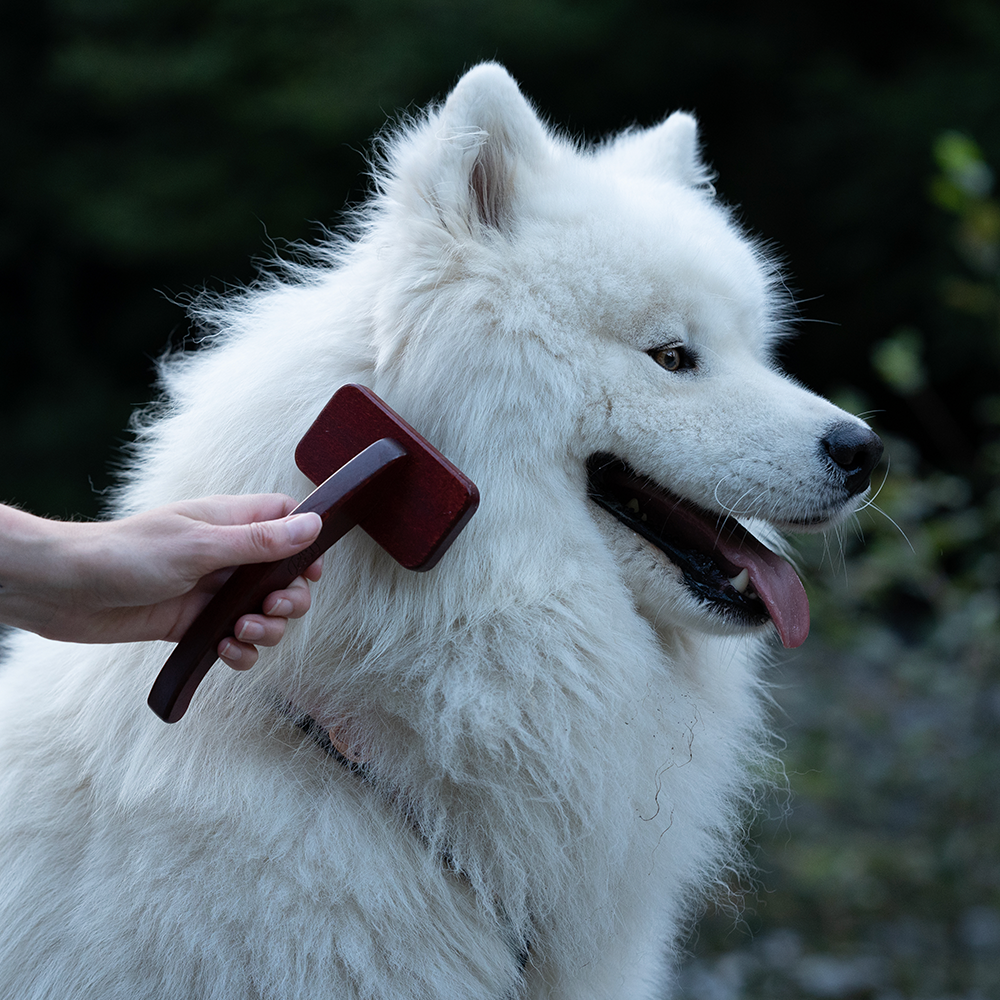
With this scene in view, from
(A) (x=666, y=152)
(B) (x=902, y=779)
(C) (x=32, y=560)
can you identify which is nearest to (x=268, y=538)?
(C) (x=32, y=560)

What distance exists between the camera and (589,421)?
5.99 feet

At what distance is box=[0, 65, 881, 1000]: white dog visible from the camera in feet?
5.61

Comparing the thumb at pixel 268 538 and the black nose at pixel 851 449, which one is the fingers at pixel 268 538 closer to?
the thumb at pixel 268 538

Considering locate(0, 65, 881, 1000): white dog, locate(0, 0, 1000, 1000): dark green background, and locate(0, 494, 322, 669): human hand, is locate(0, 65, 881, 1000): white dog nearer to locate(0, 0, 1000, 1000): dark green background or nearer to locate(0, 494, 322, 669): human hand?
locate(0, 494, 322, 669): human hand

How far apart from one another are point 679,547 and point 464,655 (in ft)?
1.63

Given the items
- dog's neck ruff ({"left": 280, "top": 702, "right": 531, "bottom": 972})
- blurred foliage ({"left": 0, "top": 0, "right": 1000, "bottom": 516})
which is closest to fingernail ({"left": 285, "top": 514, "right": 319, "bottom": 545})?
dog's neck ruff ({"left": 280, "top": 702, "right": 531, "bottom": 972})

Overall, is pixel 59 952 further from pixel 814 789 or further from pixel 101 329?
pixel 101 329

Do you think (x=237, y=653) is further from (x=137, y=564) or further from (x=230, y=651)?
(x=137, y=564)

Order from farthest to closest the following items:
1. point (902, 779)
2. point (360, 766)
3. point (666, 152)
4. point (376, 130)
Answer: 1. point (376, 130)
2. point (902, 779)
3. point (666, 152)
4. point (360, 766)

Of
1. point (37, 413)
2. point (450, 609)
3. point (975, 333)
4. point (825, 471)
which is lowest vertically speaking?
point (37, 413)

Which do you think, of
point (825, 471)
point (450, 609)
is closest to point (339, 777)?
point (450, 609)

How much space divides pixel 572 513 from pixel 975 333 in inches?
298

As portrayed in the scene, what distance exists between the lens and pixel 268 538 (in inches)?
60.6

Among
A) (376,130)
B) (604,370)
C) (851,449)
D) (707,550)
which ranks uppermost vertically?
(851,449)
